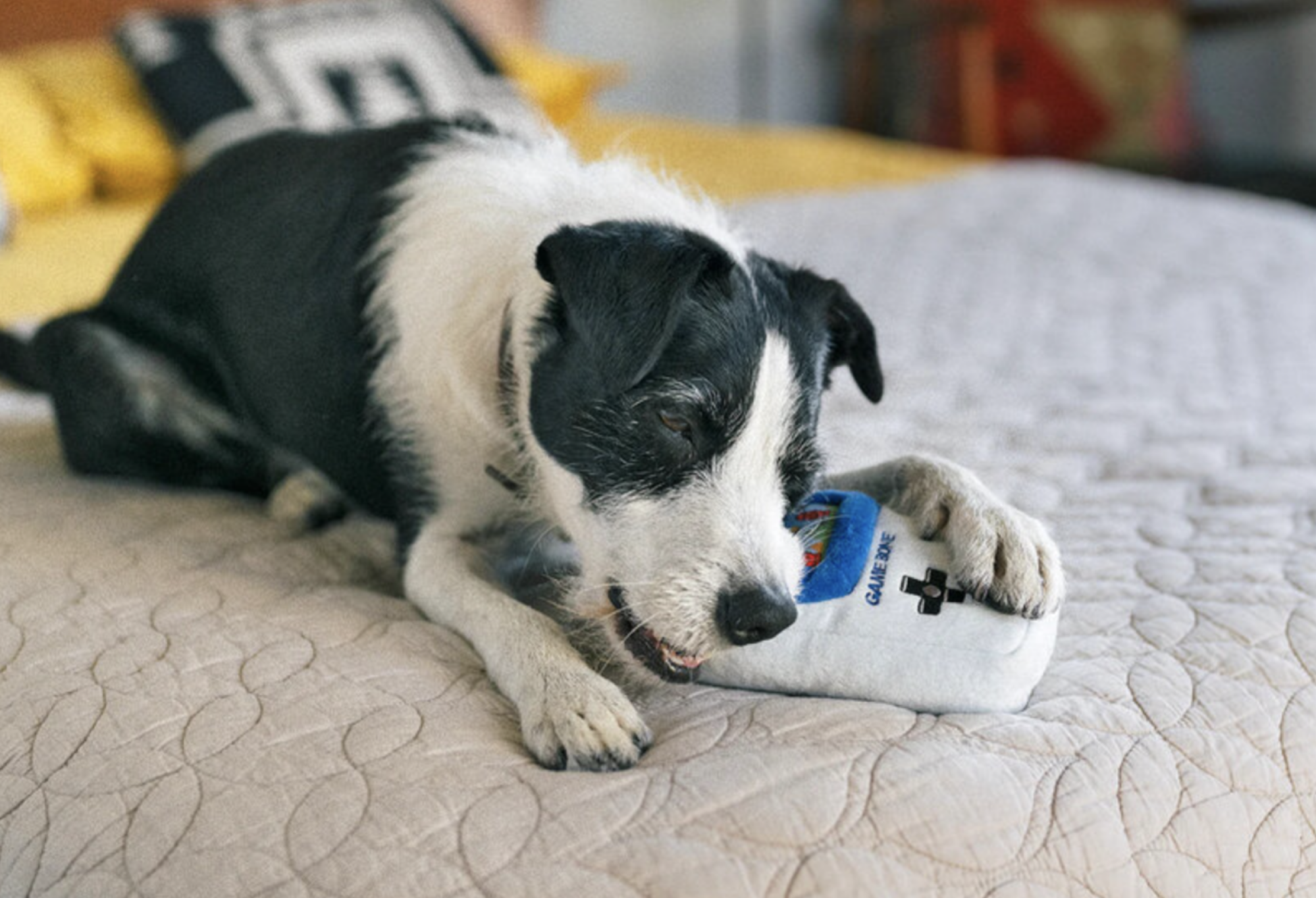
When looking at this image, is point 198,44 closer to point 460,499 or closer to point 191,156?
point 191,156

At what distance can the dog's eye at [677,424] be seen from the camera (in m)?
1.16

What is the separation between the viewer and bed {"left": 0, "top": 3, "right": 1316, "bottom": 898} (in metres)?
0.89

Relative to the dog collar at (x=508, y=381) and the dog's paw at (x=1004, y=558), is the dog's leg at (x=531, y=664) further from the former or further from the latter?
the dog's paw at (x=1004, y=558)

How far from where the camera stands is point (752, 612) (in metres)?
1.07

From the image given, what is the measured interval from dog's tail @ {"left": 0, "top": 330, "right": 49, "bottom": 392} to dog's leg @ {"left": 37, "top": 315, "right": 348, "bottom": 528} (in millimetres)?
190

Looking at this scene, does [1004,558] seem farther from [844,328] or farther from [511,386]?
[511,386]

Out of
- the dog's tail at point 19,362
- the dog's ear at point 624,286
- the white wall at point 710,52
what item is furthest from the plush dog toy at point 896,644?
the white wall at point 710,52

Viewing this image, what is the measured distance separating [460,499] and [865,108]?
3.97m

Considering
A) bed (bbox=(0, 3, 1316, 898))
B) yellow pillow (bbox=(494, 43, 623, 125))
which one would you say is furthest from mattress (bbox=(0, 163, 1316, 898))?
yellow pillow (bbox=(494, 43, 623, 125))

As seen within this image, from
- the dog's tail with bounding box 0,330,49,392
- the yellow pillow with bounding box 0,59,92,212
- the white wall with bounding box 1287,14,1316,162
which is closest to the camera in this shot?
the dog's tail with bounding box 0,330,49,392

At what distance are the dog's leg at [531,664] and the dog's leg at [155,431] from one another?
0.80 ft

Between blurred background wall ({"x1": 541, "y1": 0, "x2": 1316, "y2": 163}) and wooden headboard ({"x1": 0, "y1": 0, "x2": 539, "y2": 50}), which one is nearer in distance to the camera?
wooden headboard ({"x1": 0, "y1": 0, "x2": 539, "y2": 50})

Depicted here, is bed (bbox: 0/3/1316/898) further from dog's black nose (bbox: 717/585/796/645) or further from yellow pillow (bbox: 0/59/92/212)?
yellow pillow (bbox: 0/59/92/212)

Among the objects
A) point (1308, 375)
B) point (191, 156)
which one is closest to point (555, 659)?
point (1308, 375)
